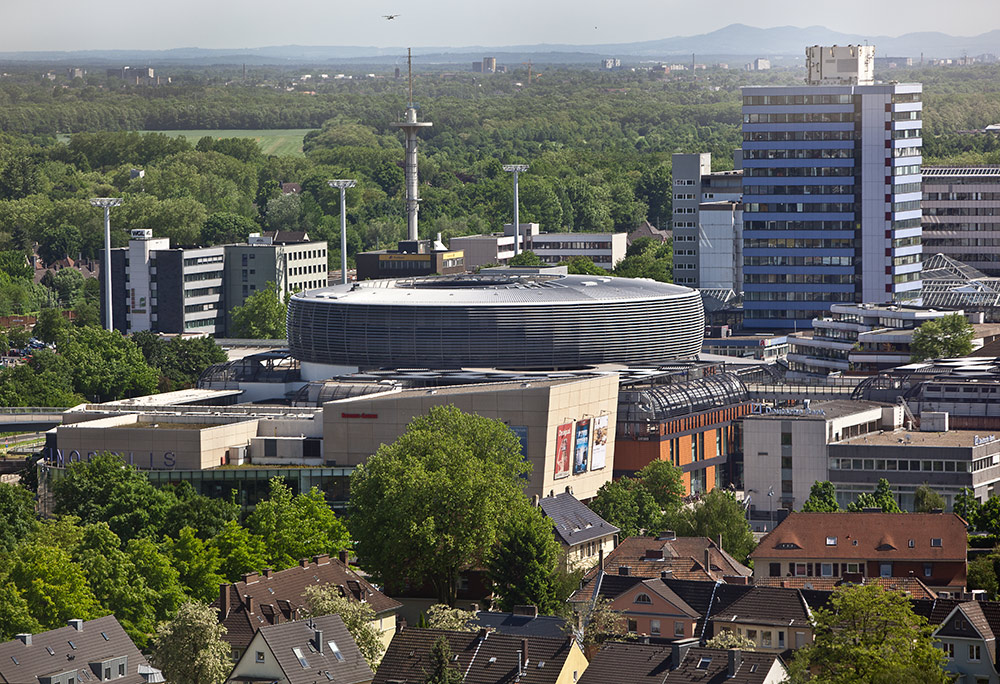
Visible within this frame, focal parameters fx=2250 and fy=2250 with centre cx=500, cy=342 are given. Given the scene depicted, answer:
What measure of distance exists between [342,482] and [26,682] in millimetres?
52219

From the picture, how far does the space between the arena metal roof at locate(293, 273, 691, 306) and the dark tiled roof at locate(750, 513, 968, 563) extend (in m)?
60.7

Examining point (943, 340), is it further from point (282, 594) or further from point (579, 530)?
point (282, 594)

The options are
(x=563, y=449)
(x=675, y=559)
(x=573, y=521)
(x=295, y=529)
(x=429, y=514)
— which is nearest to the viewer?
(x=675, y=559)

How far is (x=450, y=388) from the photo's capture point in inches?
5615

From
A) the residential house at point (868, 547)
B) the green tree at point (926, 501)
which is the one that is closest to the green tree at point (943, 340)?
the green tree at point (926, 501)

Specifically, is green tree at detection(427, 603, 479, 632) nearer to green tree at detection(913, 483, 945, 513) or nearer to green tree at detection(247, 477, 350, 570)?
green tree at detection(247, 477, 350, 570)

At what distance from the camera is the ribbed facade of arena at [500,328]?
169250 mm

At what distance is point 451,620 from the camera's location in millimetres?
93438

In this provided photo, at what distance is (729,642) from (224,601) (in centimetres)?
2175

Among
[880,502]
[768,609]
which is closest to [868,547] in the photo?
[768,609]

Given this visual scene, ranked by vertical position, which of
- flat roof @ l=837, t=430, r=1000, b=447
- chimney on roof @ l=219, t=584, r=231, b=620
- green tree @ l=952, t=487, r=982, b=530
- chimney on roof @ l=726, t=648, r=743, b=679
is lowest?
green tree @ l=952, t=487, r=982, b=530

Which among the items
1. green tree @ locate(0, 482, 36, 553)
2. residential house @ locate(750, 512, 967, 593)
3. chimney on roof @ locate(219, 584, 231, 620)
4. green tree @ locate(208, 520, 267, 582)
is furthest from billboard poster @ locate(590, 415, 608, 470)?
chimney on roof @ locate(219, 584, 231, 620)

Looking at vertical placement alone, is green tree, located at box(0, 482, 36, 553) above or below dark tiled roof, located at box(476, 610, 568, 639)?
below

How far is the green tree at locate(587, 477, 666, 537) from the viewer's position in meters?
127
